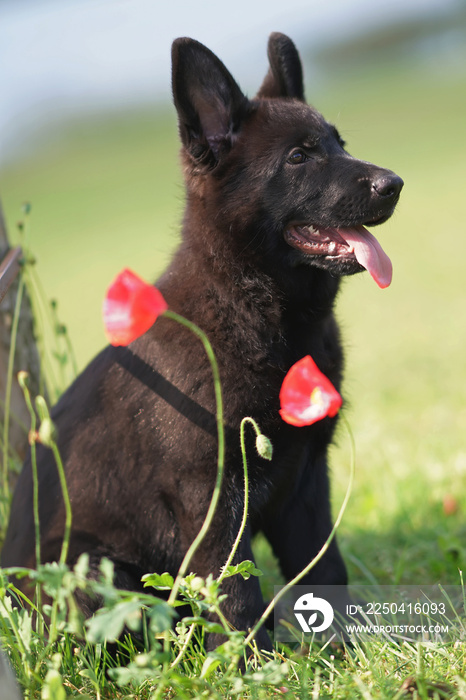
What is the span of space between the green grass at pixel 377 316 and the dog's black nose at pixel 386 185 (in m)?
0.67

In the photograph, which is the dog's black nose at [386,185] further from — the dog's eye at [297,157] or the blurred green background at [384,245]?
the blurred green background at [384,245]

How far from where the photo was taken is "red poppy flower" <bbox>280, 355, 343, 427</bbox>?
1608mm

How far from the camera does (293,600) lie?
2.86 meters

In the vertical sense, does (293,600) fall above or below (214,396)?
below

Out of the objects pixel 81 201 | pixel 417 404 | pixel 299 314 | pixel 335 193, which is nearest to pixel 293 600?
pixel 299 314

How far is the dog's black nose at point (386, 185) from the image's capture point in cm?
236

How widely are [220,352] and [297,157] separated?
0.76 meters

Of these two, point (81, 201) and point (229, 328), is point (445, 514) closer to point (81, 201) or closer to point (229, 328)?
point (229, 328)

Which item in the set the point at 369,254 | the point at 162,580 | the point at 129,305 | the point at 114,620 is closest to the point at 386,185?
the point at 369,254

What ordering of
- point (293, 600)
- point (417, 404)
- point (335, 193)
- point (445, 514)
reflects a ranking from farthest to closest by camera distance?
1. point (417, 404)
2. point (445, 514)
3. point (293, 600)
4. point (335, 193)

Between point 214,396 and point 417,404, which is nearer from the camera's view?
point 214,396

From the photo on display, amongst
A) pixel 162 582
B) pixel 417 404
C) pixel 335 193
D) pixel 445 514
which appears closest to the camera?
pixel 162 582

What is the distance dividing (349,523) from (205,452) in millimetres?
1678

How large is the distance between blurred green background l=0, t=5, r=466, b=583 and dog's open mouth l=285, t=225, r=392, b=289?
35 centimetres
